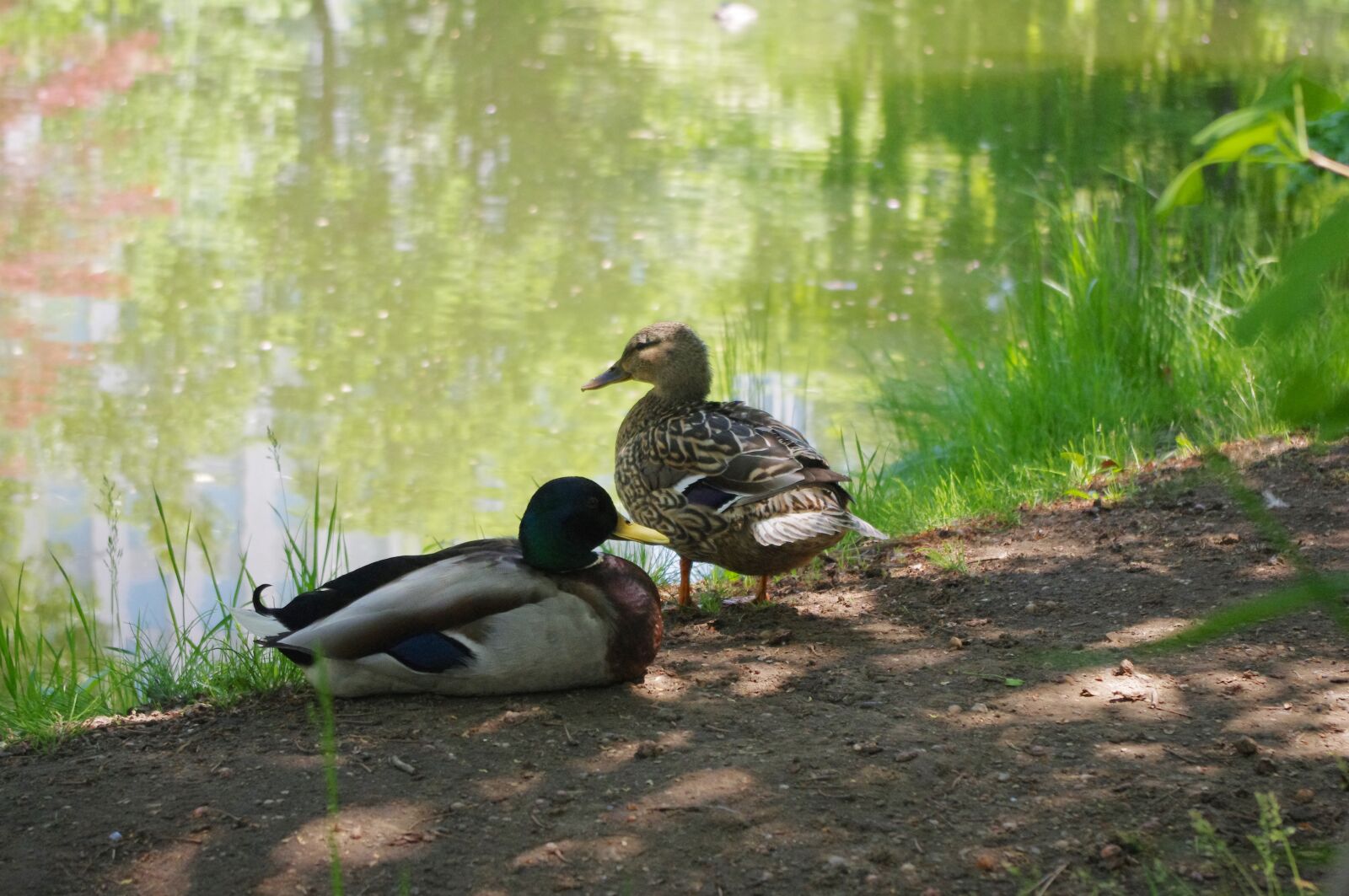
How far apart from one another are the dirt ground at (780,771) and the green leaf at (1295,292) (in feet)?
6.31

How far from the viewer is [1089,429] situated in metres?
5.65

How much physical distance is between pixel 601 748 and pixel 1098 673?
49.4 inches

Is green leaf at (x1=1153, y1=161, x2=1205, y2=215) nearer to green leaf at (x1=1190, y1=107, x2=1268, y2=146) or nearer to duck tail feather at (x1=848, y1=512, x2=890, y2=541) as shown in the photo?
green leaf at (x1=1190, y1=107, x2=1268, y2=146)

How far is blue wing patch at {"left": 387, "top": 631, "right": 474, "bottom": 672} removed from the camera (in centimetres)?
329

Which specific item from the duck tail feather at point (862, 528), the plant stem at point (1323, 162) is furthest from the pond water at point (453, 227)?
the plant stem at point (1323, 162)

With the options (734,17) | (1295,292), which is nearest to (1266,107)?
(1295,292)

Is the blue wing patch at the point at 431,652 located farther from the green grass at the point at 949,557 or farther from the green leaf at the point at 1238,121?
the green leaf at the point at 1238,121

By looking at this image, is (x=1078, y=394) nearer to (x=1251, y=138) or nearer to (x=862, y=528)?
A: (x=862, y=528)

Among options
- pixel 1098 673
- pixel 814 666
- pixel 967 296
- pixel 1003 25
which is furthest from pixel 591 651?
pixel 1003 25

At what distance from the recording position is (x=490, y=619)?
131 inches

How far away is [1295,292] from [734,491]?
3304 millimetres

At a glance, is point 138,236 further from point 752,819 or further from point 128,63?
point 752,819

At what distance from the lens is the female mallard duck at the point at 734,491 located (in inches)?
156

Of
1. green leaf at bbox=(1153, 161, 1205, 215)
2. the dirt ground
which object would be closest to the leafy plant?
green leaf at bbox=(1153, 161, 1205, 215)
